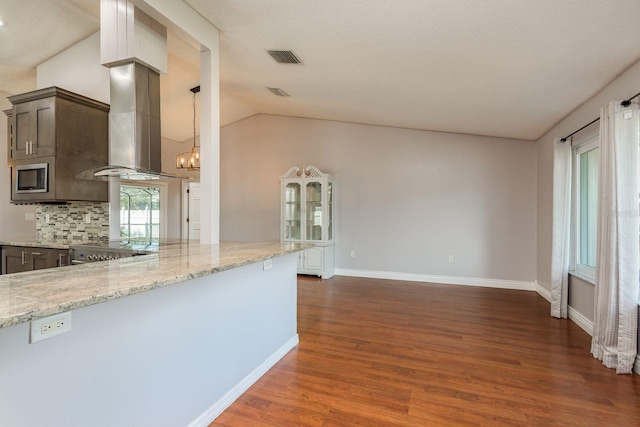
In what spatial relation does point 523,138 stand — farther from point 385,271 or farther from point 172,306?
point 172,306

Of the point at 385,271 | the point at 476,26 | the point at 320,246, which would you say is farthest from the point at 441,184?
the point at 476,26

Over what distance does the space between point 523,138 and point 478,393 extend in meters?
4.13

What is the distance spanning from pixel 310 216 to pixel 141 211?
3613 mm

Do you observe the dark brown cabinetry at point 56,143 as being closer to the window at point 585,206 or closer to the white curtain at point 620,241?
the white curtain at point 620,241

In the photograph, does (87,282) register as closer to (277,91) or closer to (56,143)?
(56,143)

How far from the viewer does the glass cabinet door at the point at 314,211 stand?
5.91 metres

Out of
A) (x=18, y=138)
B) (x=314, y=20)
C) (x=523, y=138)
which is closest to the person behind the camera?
(x=314, y=20)

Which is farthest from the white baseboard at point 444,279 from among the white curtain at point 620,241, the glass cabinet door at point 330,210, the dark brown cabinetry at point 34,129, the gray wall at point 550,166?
the dark brown cabinetry at point 34,129

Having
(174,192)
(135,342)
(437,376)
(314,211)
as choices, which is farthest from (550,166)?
(174,192)

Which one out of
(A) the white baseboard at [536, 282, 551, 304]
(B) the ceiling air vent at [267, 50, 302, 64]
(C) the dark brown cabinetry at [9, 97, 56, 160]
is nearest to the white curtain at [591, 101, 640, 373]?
(A) the white baseboard at [536, 282, 551, 304]

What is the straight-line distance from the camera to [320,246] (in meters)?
5.79

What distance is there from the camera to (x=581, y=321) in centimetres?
344

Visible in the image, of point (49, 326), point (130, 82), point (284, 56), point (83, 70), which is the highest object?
point (83, 70)

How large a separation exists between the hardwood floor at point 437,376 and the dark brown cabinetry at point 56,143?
294 centimetres
